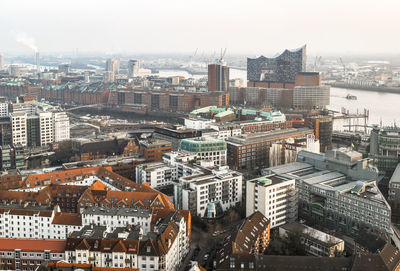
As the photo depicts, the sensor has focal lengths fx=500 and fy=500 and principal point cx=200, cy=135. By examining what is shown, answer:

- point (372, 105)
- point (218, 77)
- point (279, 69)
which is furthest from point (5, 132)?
point (279, 69)

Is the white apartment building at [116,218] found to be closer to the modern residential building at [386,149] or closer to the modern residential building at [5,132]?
the modern residential building at [386,149]

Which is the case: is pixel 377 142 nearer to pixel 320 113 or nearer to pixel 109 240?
pixel 109 240

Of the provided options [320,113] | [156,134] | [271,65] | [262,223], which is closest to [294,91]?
[320,113]

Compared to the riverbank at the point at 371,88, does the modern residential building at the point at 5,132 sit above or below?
below

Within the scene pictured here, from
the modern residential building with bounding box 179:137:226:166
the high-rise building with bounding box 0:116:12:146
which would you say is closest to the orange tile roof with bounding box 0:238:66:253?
the modern residential building with bounding box 179:137:226:166

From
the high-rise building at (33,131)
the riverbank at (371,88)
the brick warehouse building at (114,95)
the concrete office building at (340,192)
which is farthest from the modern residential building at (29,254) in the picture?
the riverbank at (371,88)

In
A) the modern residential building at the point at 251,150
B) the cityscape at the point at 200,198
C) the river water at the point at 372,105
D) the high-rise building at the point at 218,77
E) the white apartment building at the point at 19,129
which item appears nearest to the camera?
the cityscape at the point at 200,198
